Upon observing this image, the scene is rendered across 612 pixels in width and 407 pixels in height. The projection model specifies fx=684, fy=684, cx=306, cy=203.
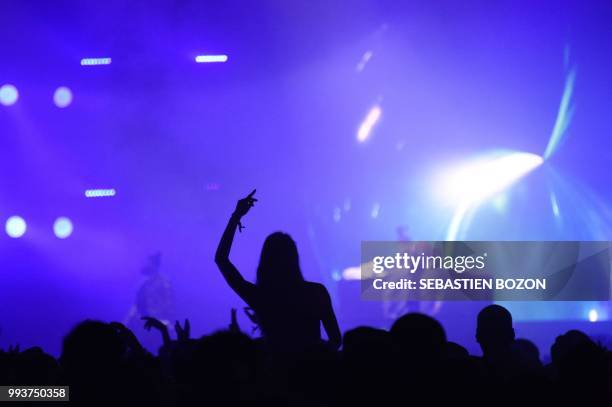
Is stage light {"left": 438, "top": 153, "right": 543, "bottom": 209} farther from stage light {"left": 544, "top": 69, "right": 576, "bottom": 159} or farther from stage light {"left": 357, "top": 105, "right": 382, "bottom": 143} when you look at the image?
stage light {"left": 357, "top": 105, "right": 382, "bottom": 143}

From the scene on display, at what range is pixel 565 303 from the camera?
629 centimetres

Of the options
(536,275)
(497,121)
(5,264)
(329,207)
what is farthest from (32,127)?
(536,275)

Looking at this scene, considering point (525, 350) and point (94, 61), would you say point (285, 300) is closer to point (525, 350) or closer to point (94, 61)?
point (525, 350)

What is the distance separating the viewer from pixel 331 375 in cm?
147

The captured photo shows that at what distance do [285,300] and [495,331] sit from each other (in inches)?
28.0

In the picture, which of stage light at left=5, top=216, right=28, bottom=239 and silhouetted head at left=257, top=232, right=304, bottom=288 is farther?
stage light at left=5, top=216, right=28, bottom=239

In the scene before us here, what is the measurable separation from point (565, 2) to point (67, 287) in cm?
561

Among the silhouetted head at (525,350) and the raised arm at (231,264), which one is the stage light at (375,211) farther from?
the silhouetted head at (525,350)

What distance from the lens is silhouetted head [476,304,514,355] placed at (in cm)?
224

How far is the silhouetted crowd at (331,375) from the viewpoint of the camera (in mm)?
1316

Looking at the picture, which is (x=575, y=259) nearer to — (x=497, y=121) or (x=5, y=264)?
(x=497, y=121)

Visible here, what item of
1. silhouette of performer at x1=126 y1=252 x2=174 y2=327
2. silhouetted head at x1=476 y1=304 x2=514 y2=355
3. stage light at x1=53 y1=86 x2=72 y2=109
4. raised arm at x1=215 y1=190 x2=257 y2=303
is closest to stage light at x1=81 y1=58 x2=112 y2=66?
stage light at x1=53 y1=86 x2=72 y2=109

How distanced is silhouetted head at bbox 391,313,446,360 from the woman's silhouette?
0.72 m

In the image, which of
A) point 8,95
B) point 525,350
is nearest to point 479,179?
point 525,350
